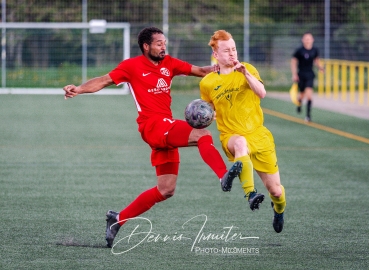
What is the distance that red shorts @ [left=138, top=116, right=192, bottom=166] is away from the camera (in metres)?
7.41

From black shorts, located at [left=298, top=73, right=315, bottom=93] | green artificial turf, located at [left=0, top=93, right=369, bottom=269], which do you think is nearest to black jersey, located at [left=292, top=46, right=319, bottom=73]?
black shorts, located at [left=298, top=73, right=315, bottom=93]

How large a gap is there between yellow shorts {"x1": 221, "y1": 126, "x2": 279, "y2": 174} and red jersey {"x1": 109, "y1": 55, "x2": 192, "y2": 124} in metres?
0.64

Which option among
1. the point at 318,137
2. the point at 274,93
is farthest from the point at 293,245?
the point at 274,93

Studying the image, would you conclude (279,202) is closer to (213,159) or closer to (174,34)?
(213,159)

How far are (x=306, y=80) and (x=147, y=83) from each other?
14.4m

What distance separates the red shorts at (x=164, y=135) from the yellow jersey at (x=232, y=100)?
45cm

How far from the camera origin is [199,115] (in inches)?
292

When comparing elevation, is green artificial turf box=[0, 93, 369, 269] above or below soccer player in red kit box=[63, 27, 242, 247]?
below

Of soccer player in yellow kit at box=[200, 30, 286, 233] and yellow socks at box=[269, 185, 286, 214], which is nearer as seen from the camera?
soccer player in yellow kit at box=[200, 30, 286, 233]

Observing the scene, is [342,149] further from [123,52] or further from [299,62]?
[123,52]

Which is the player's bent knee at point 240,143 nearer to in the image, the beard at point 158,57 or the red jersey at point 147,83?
the red jersey at point 147,83

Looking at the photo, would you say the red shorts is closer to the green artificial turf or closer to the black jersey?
the green artificial turf

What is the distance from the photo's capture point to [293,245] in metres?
7.82

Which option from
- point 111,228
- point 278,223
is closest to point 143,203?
point 111,228
